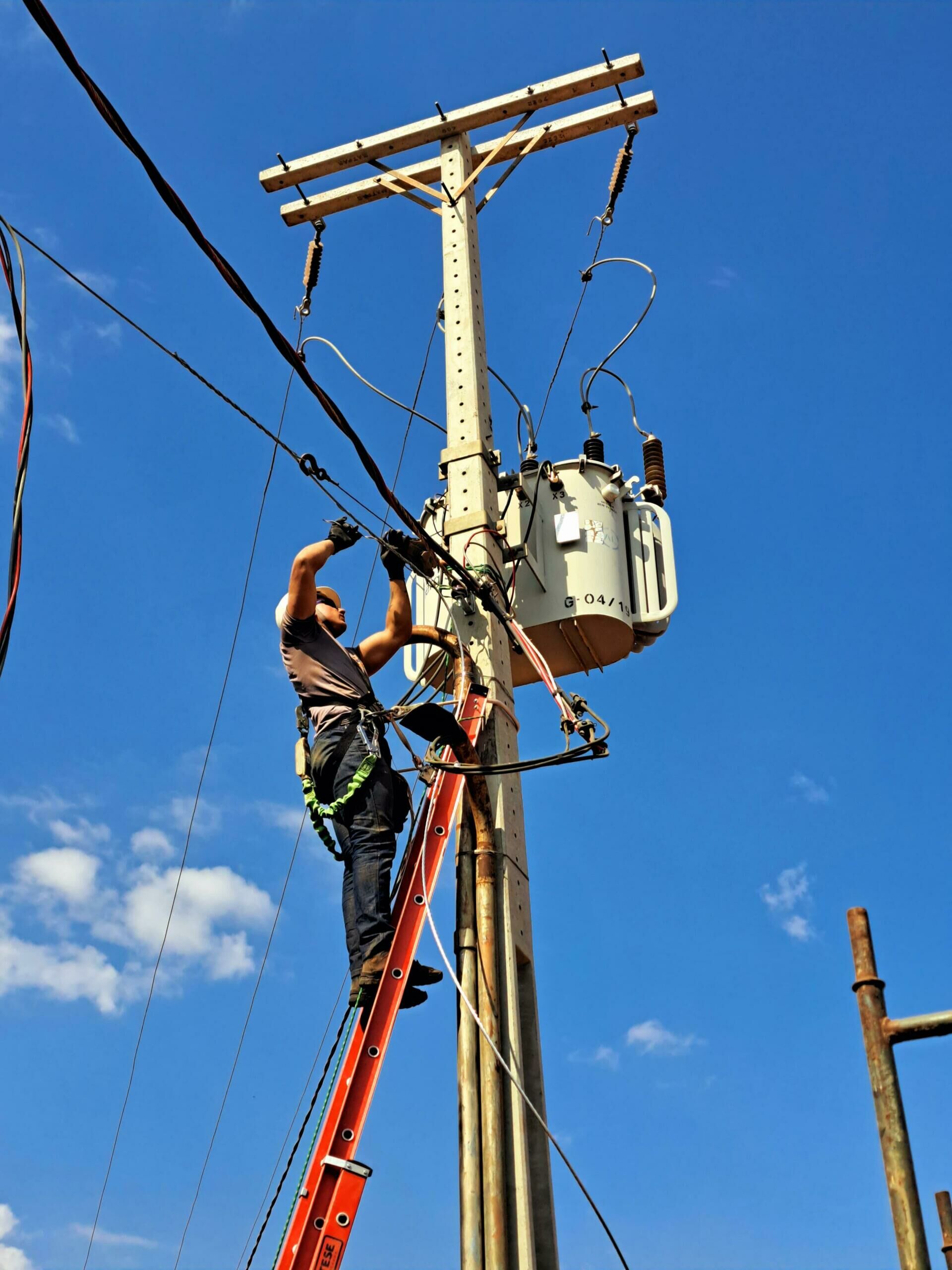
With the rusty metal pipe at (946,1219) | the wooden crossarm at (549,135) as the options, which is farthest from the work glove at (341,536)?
the rusty metal pipe at (946,1219)

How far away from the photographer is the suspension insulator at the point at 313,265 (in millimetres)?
8898

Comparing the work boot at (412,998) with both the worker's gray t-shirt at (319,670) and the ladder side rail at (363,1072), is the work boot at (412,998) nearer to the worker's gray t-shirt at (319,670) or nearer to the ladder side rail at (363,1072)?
the ladder side rail at (363,1072)

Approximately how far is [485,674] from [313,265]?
138 inches

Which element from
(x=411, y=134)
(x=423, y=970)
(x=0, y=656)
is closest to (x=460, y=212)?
(x=411, y=134)

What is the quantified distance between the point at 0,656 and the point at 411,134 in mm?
5930

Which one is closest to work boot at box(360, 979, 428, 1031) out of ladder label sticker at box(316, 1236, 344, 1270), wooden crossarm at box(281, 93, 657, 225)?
ladder label sticker at box(316, 1236, 344, 1270)

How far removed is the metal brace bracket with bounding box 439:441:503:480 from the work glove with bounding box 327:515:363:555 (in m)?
1.67

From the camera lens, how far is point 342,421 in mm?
5910

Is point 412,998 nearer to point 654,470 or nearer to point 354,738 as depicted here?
point 354,738

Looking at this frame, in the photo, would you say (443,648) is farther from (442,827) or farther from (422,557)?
(442,827)

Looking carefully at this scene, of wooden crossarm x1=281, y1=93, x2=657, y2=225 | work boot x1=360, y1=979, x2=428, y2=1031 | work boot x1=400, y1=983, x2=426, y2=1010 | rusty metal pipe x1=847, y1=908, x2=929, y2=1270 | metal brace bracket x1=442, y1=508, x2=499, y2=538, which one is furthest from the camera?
wooden crossarm x1=281, y1=93, x2=657, y2=225

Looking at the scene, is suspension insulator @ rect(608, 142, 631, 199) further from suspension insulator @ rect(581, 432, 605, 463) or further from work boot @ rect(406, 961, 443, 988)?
work boot @ rect(406, 961, 443, 988)

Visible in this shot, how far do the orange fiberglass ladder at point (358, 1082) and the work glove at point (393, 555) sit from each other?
942mm

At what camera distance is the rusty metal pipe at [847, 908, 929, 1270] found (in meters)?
3.38
